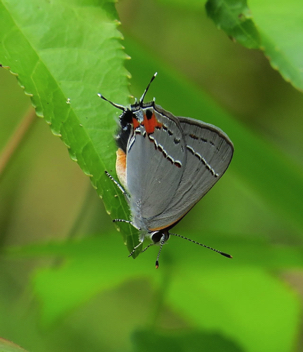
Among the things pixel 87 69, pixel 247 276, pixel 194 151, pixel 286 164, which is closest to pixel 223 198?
pixel 247 276

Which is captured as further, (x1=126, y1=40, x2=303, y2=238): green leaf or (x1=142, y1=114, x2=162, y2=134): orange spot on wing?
(x1=126, y1=40, x2=303, y2=238): green leaf

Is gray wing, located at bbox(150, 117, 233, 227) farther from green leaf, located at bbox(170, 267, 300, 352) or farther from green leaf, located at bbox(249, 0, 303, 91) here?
green leaf, located at bbox(170, 267, 300, 352)

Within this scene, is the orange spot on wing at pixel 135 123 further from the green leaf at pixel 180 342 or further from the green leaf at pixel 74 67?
the green leaf at pixel 180 342

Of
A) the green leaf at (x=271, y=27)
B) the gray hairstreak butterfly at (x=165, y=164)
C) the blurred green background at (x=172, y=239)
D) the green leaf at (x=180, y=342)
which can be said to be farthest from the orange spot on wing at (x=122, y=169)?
the green leaf at (x=180, y=342)

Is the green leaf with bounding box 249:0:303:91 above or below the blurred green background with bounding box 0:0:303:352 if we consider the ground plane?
above

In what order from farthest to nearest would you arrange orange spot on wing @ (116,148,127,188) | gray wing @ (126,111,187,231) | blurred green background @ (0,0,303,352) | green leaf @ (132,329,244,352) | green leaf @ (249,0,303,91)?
blurred green background @ (0,0,303,352)
green leaf @ (132,329,244,352)
gray wing @ (126,111,187,231)
orange spot on wing @ (116,148,127,188)
green leaf @ (249,0,303,91)

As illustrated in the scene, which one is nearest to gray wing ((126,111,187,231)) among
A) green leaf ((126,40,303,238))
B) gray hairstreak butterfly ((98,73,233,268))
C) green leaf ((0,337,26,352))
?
gray hairstreak butterfly ((98,73,233,268))

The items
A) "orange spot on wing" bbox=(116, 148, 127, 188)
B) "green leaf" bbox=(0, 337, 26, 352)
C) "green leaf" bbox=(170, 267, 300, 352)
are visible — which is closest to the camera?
"green leaf" bbox=(0, 337, 26, 352)

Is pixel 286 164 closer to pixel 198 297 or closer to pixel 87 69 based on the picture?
pixel 198 297
